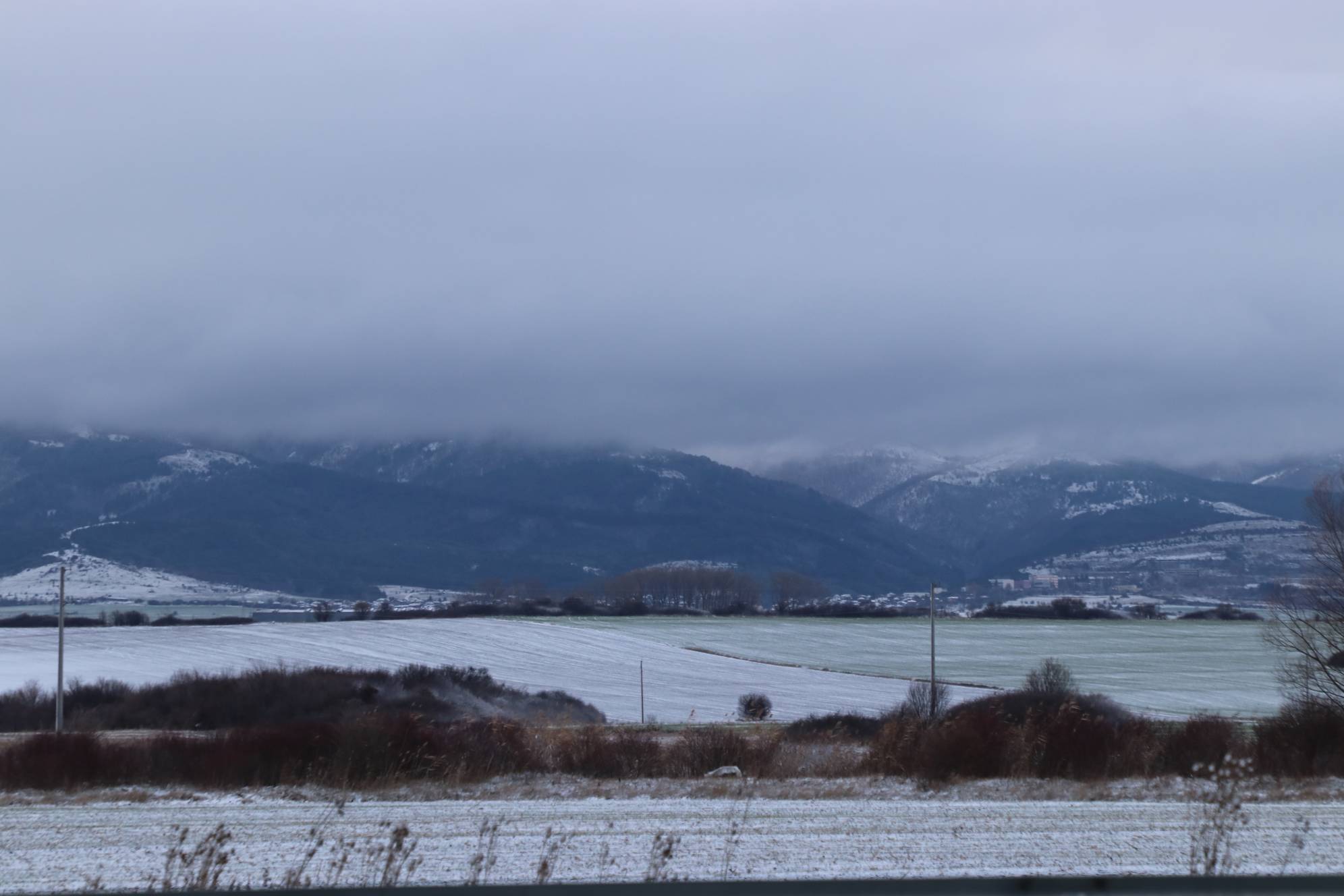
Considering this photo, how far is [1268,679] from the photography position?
2940 inches

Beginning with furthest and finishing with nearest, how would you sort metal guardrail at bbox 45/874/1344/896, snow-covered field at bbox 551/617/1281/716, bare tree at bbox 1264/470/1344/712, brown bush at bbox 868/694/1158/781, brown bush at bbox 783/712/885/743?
1. snow-covered field at bbox 551/617/1281/716
2. brown bush at bbox 783/712/885/743
3. bare tree at bbox 1264/470/1344/712
4. brown bush at bbox 868/694/1158/781
5. metal guardrail at bbox 45/874/1344/896

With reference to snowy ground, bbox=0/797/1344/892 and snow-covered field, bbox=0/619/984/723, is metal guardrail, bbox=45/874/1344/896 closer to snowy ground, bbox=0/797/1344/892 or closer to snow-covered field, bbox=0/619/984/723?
snowy ground, bbox=0/797/1344/892

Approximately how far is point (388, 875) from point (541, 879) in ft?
5.20

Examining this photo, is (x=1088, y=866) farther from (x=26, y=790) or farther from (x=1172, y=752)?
(x=26, y=790)

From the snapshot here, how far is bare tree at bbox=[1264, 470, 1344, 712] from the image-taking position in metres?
29.6

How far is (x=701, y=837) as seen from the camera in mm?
14953

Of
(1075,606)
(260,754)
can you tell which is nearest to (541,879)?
(260,754)

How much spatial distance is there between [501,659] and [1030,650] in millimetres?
43225

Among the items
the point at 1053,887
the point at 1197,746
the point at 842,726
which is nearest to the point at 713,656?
the point at 842,726

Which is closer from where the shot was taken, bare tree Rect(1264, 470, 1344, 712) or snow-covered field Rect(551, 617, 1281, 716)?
bare tree Rect(1264, 470, 1344, 712)

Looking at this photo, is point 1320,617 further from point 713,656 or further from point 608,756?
point 713,656

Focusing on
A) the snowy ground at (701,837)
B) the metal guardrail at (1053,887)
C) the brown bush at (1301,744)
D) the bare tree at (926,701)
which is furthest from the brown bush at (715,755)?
the bare tree at (926,701)

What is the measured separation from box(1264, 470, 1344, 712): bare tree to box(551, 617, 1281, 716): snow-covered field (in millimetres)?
20788

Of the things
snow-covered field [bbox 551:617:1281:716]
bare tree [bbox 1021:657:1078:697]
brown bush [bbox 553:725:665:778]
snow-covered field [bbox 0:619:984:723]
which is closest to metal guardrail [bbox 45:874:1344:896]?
brown bush [bbox 553:725:665:778]
